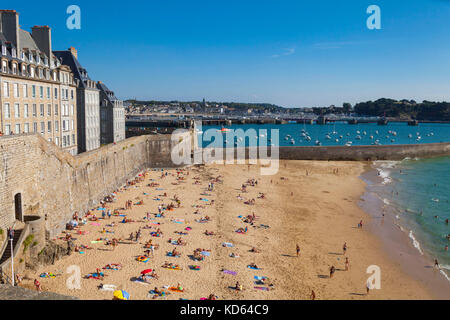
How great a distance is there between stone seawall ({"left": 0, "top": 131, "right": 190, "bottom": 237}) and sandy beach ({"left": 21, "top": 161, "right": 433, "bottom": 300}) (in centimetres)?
154

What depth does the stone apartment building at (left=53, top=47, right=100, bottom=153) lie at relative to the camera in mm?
37812

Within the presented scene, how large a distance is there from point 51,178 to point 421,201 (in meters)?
33.2

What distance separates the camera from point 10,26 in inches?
1092

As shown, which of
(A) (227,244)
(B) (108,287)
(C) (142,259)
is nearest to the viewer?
(B) (108,287)

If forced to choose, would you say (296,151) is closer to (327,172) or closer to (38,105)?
(327,172)

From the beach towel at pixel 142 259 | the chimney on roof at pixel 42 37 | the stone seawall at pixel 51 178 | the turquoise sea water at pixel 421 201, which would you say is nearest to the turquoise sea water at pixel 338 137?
the turquoise sea water at pixel 421 201

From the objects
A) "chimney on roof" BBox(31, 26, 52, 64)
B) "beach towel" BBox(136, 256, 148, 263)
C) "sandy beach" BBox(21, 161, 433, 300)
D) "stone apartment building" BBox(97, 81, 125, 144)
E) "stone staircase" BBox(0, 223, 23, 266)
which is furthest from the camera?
"stone apartment building" BBox(97, 81, 125, 144)

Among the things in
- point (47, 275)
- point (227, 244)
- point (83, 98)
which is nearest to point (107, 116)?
point (83, 98)

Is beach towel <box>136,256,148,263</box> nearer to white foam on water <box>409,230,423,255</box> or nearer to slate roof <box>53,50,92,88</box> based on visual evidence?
white foam on water <box>409,230,423,255</box>

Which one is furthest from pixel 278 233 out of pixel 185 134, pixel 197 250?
pixel 185 134

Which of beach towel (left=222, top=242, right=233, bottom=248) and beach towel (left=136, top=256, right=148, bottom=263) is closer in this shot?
beach towel (left=136, top=256, right=148, bottom=263)

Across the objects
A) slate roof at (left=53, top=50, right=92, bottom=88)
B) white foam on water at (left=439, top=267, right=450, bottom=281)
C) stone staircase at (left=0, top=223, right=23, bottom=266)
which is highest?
slate roof at (left=53, top=50, right=92, bottom=88)

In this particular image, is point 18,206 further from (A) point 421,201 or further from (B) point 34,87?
(A) point 421,201

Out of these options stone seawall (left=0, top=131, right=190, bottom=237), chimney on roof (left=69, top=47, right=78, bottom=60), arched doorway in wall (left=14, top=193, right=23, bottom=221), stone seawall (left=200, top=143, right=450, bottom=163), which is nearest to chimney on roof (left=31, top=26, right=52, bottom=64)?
chimney on roof (left=69, top=47, right=78, bottom=60)
